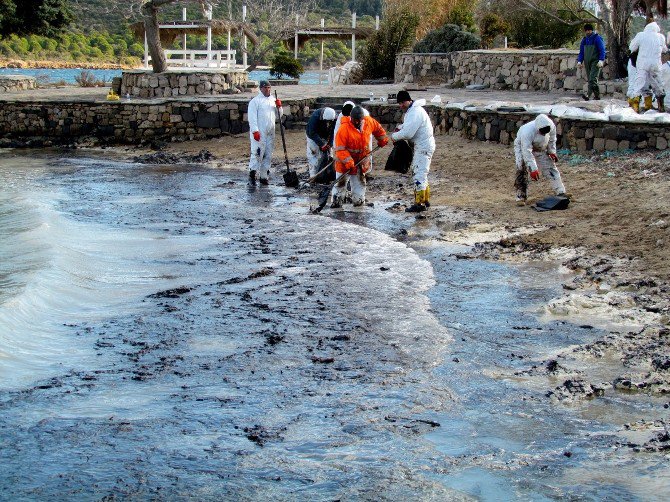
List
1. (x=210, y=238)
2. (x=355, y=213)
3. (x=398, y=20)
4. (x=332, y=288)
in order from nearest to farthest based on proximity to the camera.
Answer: (x=332, y=288)
(x=210, y=238)
(x=355, y=213)
(x=398, y=20)

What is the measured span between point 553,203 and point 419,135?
2013 millimetres

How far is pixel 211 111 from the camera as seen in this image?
76.5 feet

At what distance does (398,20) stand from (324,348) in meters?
25.3

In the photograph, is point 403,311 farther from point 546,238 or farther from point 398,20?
point 398,20

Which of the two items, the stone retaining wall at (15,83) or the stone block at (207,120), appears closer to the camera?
the stone block at (207,120)

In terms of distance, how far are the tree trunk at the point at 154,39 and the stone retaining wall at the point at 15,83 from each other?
527cm

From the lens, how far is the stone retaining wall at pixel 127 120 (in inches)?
920

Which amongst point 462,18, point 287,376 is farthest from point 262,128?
point 462,18

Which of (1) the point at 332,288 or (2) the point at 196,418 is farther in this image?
(1) the point at 332,288

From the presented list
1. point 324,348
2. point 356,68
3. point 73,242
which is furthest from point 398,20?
point 324,348

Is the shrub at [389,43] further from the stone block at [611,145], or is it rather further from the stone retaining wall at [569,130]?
the stone block at [611,145]

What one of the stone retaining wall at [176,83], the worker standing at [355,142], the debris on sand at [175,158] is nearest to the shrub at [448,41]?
the stone retaining wall at [176,83]

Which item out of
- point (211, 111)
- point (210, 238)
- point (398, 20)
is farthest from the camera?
point (398, 20)

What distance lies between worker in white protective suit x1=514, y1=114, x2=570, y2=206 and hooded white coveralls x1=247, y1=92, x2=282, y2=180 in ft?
17.2
